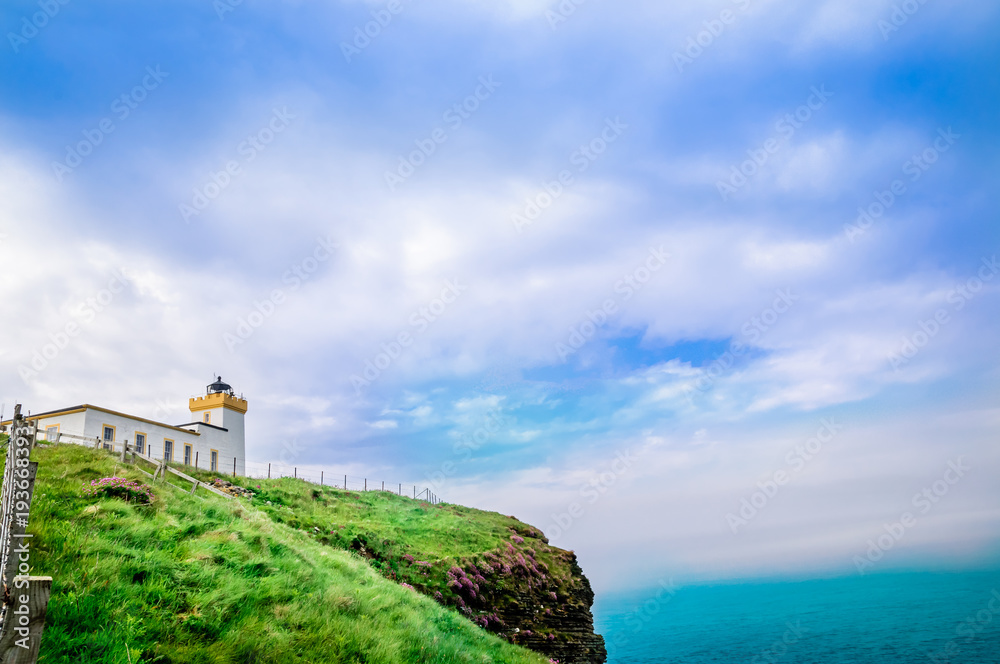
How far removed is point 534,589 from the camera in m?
32.3

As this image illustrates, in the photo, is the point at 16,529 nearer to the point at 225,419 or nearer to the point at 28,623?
the point at 28,623

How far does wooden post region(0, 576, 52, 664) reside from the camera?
4254mm

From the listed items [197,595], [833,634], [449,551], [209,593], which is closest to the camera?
[197,595]

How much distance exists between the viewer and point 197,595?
33.4 ft

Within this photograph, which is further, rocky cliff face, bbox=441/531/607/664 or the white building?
the white building

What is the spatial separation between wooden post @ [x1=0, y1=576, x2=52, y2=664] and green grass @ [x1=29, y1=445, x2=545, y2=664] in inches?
157

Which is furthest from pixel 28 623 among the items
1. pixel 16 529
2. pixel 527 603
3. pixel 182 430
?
pixel 182 430

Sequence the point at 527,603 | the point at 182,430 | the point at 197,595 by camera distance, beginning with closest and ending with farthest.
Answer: the point at 197,595, the point at 527,603, the point at 182,430

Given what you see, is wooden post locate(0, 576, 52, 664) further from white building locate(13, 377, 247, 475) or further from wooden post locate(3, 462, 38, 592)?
white building locate(13, 377, 247, 475)

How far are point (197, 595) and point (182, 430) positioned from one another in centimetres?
3857

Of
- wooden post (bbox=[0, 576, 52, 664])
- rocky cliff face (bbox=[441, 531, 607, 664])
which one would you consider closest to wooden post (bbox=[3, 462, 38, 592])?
wooden post (bbox=[0, 576, 52, 664])

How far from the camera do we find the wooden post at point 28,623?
4.25m

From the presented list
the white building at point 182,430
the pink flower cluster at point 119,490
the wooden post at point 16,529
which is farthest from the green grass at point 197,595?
the white building at point 182,430

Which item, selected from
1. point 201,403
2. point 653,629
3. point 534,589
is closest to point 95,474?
point 534,589
